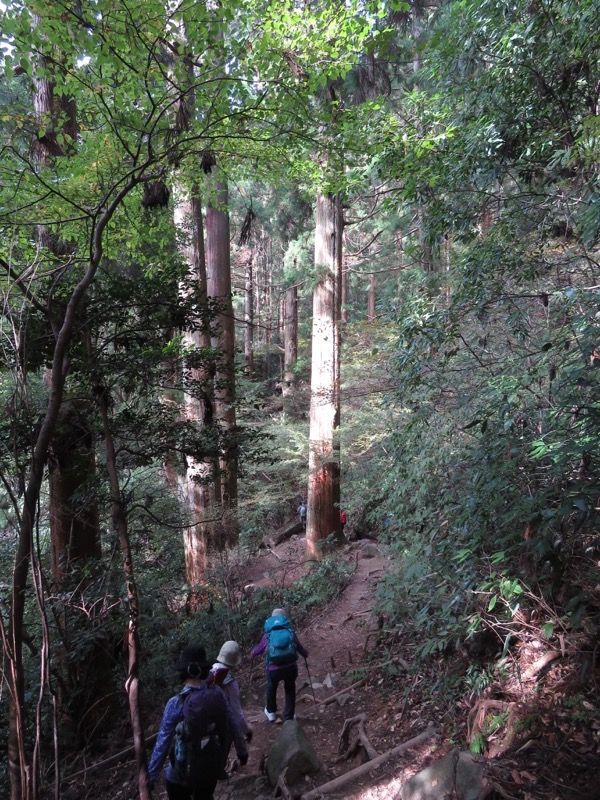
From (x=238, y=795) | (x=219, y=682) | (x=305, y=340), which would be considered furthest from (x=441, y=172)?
(x=305, y=340)

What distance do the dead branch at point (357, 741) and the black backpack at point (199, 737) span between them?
1829 mm

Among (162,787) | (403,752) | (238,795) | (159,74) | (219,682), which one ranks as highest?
(159,74)

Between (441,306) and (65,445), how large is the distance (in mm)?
4617

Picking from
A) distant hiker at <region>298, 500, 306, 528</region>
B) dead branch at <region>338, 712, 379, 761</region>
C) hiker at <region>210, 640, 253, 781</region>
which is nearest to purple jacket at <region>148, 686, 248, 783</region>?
hiker at <region>210, 640, 253, 781</region>

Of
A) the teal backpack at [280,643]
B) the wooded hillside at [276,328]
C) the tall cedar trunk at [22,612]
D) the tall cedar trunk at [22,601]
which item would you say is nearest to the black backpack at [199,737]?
the wooded hillside at [276,328]

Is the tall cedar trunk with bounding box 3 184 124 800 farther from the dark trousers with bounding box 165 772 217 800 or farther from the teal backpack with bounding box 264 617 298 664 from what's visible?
the teal backpack with bounding box 264 617 298 664

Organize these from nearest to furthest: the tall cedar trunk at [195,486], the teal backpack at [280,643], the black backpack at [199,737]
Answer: the black backpack at [199,737], the teal backpack at [280,643], the tall cedar trunk at [195,486]

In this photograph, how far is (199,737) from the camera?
3143 millimetres

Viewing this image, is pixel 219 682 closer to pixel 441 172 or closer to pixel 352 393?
pixel 441 172

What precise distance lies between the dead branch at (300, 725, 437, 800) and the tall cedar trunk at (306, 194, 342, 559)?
6.61m

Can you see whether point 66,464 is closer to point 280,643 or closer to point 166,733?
point 280,643

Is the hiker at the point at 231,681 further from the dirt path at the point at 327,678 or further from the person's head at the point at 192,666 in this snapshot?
the dirt path at the point at 327,678

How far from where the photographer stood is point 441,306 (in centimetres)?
569

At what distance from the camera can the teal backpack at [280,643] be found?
5168mm
